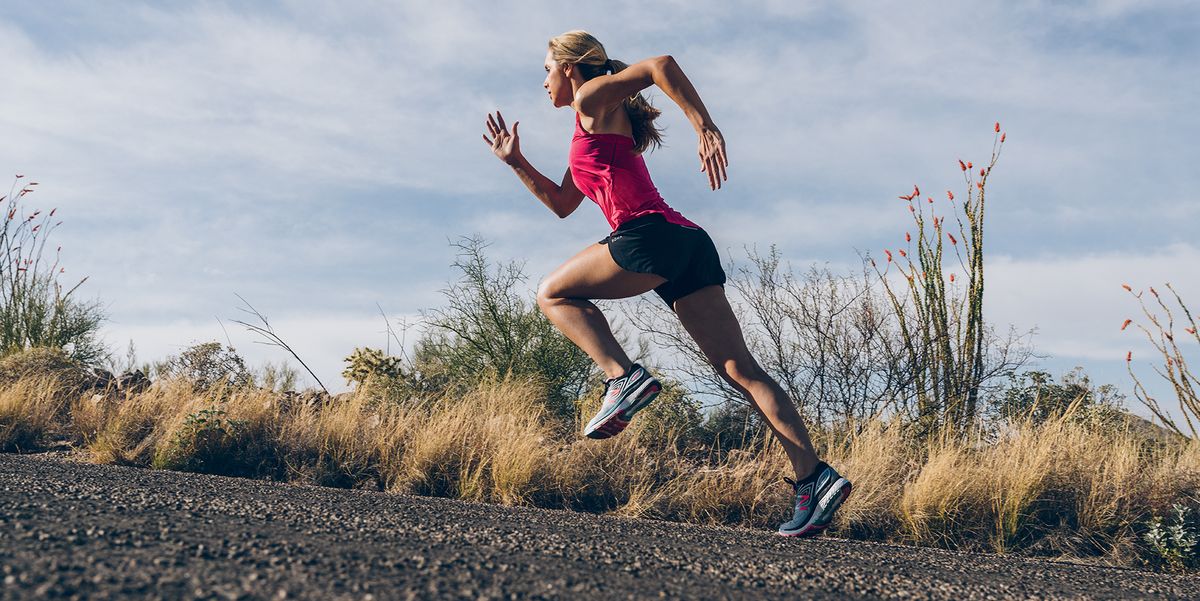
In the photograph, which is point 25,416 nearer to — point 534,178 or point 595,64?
point 534,178

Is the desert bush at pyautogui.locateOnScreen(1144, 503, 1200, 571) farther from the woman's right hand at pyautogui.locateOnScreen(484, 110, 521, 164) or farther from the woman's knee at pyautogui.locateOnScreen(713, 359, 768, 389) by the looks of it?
the woman's right hand at pyautogui.locateOnScreen(484, 110, 521, 164)

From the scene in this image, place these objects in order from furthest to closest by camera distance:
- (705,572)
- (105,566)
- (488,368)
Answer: (488,368) → (705,572) → (105,566)

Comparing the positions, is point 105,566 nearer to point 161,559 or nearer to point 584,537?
point 161,559

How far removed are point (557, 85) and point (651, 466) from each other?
259 centimetres

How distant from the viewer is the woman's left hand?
3213 millimetres

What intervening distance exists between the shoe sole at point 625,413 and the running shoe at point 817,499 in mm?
805

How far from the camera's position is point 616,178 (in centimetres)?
355

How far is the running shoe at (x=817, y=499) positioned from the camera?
3707mm

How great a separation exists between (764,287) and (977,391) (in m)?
2.20

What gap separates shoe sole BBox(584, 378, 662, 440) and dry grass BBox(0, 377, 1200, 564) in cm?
139

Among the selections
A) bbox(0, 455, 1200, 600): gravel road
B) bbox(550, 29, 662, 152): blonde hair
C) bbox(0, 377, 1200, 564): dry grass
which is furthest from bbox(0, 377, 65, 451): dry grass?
bbox(550, 29, 662, 152): blonde hair

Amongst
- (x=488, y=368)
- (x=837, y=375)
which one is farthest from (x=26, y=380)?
(x=837, y=375)

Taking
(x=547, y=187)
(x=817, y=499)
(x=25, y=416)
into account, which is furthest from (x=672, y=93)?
(x=25, y=416)

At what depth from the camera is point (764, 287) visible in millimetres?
8914
